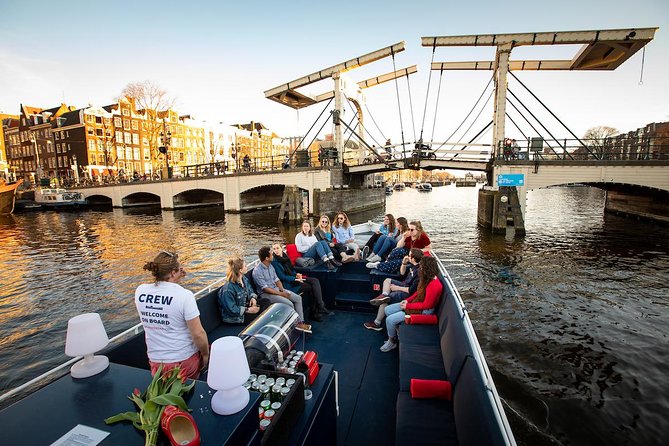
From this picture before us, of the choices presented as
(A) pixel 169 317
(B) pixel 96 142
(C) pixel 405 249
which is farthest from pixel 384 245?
(B) pixel 96 142

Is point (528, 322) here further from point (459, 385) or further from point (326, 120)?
point (326, 120)

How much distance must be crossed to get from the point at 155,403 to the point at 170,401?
8 cm

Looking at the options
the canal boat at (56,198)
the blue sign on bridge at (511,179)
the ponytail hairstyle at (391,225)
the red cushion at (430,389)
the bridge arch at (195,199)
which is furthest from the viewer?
the canal boat at (56,198)

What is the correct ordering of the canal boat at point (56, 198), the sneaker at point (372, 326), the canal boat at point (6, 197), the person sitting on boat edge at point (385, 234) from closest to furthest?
the sneaker at point (372, 326) → the person sitting on boat edge at point (385, 234) → the canal boat at point (6, 197) → the canal boat at point (56, 198)

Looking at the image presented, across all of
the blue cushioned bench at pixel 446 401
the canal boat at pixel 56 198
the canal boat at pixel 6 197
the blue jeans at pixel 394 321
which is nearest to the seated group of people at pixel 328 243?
the blue jeans at pixel 394 321

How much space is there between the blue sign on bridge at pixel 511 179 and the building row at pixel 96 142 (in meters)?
35.9

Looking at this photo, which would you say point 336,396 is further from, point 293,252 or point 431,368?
point 293,252

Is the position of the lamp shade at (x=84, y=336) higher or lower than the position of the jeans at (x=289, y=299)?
higher

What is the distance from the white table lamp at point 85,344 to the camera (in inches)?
92.0

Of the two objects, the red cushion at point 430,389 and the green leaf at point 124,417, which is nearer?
the green leaf at point 124,417

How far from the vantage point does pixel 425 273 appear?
4770 millimetres

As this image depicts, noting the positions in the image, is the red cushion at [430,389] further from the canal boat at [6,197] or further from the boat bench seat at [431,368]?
the canal boat at [6,197]


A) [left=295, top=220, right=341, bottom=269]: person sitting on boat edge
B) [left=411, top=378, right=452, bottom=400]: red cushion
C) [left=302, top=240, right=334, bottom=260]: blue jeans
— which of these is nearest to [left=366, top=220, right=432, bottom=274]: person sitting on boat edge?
[left=295, top=220, right=341, bottom=269]: person sitting on boat edge

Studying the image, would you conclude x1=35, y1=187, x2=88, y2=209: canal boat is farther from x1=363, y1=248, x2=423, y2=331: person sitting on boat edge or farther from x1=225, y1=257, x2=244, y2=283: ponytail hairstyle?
x1=363, y1=248, x2=423, y2=331: person sitting on boat edge
